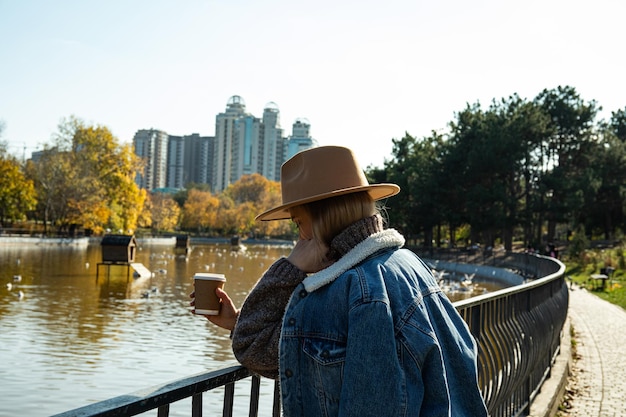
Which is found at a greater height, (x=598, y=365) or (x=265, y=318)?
(x=265, y=318)

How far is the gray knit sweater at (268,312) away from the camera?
2258 millimetres

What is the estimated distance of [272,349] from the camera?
2.26 meters

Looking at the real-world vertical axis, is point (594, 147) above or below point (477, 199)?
above

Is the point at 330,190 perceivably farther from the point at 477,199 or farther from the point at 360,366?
the point at 477,199

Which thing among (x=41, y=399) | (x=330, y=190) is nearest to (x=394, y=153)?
(x=41, y=399)

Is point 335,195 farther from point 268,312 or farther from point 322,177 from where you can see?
point 268,312

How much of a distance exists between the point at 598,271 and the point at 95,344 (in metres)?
26.2

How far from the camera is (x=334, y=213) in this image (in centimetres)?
227

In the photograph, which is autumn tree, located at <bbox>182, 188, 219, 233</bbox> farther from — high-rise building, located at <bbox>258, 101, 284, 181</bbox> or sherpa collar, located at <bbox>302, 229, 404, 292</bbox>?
sherpa collar, located at <bbox>302, 229, 404, 292</bbox>

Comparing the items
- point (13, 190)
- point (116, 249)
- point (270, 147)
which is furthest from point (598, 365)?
point (270, 147)

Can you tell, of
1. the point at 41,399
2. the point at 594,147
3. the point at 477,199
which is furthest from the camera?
the point at 594,147

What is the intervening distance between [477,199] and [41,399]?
4092 cm

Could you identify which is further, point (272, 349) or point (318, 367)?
point (272, 349)

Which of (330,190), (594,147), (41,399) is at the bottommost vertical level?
(41,399)
